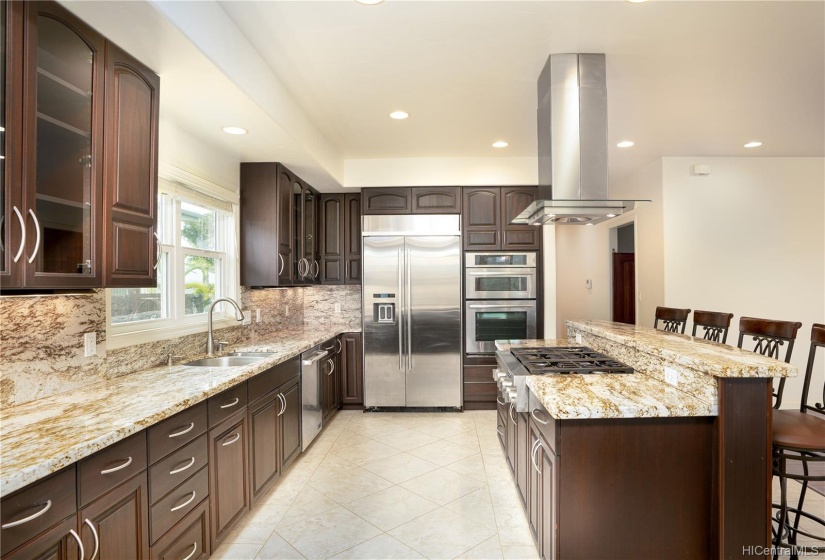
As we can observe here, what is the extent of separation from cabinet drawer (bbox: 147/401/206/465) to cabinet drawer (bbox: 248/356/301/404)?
1.57 feet

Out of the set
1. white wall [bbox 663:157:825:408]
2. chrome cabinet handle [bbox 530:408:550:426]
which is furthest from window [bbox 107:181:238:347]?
white wall [bbox 663:157:825:408]

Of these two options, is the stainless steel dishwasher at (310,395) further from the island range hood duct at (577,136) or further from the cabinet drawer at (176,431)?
the island range hood duct at (577,136)

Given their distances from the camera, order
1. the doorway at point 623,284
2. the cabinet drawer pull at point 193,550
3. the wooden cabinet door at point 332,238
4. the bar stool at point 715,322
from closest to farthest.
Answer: the cabinet drawer pull at point 193,550 → the bar stool at point 715,322 → the wooden cabinet door at point 332,238 → the doorway at point 623,284

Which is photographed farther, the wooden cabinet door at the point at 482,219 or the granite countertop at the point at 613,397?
the wooden cabinet door at the point at 482,219

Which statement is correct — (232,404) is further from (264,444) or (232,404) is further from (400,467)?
(400,467)

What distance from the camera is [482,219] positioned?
452 cm

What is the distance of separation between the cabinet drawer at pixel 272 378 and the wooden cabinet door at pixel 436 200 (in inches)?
84.4

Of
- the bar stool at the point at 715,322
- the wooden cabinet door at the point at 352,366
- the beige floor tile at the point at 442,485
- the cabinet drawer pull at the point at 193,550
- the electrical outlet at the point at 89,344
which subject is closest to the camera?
the cabinet drawer pull at the point at 193,550

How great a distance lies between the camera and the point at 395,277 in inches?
175

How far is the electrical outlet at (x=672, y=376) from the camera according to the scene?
1.89 m

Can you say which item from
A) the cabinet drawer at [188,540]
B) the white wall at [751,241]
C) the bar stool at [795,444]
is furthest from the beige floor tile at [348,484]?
the white wall at [751,241]

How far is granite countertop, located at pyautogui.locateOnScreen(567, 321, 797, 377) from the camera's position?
1595 mm

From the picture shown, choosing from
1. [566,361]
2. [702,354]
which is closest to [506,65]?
[566,361]

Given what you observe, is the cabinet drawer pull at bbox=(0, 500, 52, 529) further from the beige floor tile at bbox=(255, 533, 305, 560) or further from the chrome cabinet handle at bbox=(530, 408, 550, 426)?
the chrome cabinet handle at bbox=(530, 408, 550, 426)
